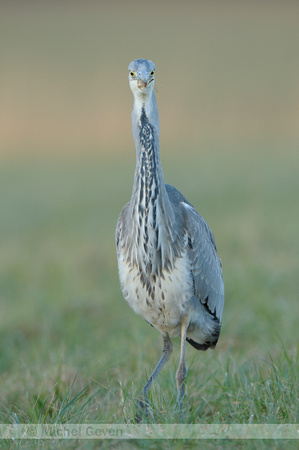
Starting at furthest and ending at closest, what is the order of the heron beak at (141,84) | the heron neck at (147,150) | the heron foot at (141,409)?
the heron neck at (147,150)
the heron beak at (141,84)
the heron foot at (141,409)

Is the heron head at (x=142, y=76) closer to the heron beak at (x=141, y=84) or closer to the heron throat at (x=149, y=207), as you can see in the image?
the heron beak at (x=141, y=84)

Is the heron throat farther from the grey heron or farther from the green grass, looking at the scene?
the green grass

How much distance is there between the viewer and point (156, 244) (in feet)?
13.8

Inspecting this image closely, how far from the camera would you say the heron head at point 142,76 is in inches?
158

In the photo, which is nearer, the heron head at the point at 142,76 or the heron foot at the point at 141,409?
the heron foot at the point at 141,409

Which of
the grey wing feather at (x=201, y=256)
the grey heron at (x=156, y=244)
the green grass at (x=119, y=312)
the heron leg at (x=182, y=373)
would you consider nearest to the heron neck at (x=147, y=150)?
the grey heron at (x=156, y=244)

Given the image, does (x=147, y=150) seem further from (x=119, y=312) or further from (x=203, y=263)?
(x=119, y=312)

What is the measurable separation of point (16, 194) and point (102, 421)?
13963 mm

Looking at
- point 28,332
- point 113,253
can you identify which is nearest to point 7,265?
point 113,253

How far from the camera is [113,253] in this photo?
1066 cm

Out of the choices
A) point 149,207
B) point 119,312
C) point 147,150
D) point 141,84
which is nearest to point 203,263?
point 149,207

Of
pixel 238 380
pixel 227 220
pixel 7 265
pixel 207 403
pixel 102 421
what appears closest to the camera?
pixel 102 421

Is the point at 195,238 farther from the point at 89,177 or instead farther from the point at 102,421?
the point at 89,177

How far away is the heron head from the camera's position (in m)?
4.01
